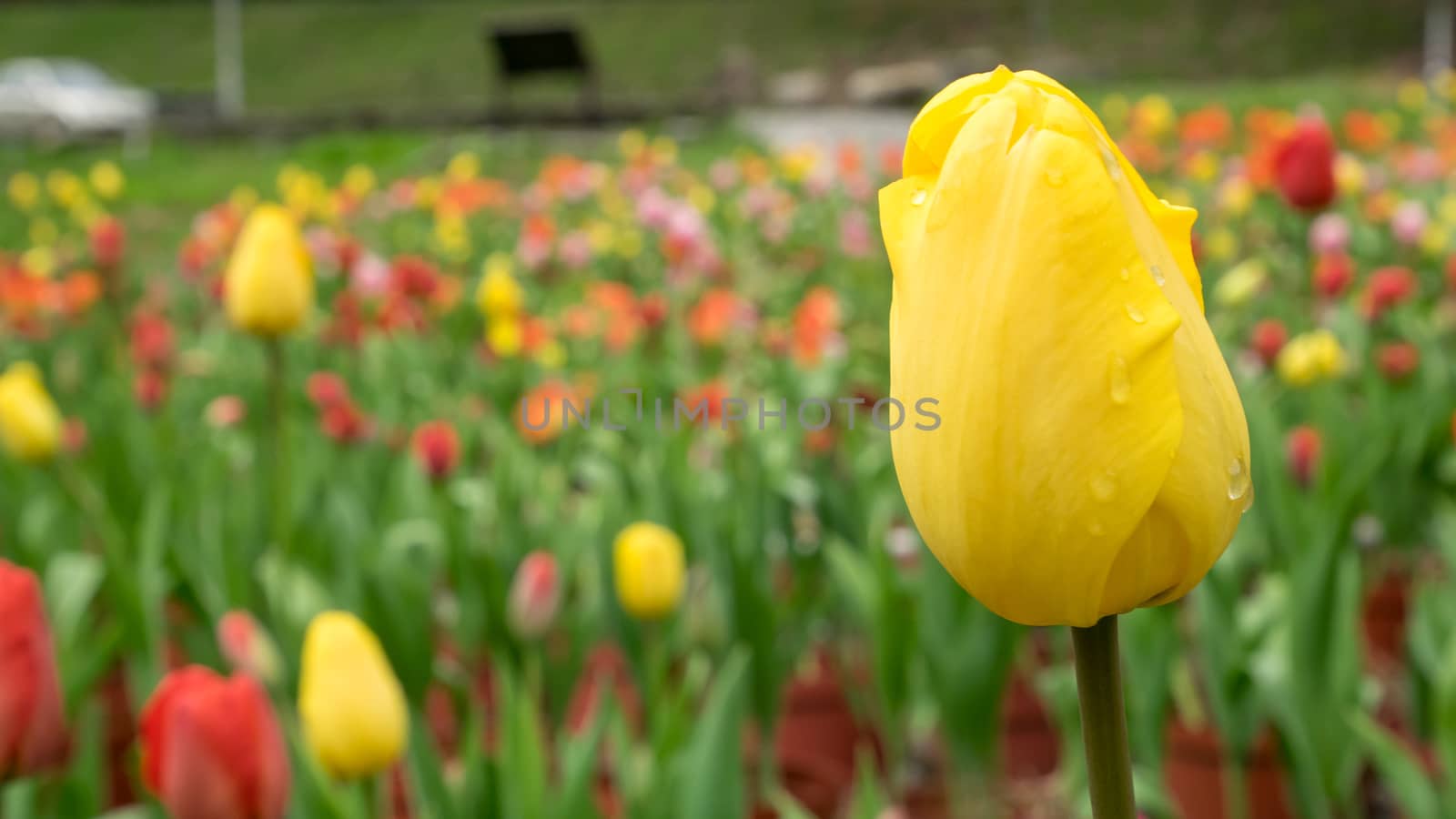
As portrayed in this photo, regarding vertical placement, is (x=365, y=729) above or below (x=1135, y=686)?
above

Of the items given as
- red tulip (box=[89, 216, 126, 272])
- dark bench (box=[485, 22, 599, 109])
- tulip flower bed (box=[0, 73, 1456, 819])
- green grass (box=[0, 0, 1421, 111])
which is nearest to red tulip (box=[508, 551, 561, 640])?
tulip flower bed (box=[0, 73, 1456, 819])

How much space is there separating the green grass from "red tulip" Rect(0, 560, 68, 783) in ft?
42.1

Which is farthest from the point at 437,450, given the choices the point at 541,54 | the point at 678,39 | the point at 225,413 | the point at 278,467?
the point at 678,39

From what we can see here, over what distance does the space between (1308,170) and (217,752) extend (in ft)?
5.24

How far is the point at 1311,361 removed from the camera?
166 cm

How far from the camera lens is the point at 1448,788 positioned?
1.03 metres

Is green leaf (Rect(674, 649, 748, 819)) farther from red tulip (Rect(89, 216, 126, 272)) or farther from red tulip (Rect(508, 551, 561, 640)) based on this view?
red tulip (Rect(89, 216, 126, 272))

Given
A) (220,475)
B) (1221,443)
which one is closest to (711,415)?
(220,475)

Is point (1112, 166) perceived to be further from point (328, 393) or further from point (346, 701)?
Answer: point (328, 393)

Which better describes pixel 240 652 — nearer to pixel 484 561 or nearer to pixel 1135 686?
pixel 484 561

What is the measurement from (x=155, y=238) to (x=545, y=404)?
4739 millimetres

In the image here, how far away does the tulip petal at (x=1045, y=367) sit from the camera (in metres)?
0.33

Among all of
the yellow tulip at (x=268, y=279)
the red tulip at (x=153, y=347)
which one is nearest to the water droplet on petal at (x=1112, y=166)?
the yellow tulip at (x=268, y=279)

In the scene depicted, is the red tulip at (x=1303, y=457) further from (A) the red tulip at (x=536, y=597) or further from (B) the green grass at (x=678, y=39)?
(B) the green grass at (x=678, y=39)
